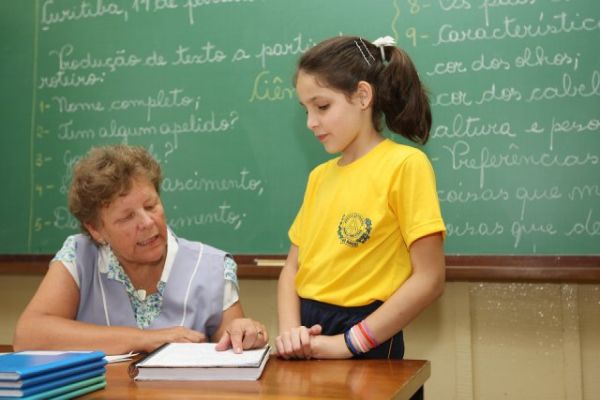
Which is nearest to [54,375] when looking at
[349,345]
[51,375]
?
[51,375]

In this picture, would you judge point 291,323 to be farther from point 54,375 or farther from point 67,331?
point 54,375

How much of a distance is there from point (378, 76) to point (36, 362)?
1052mm

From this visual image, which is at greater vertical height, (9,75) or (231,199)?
(9,75)

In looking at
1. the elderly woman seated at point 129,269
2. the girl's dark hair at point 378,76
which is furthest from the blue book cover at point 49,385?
the girl's dark hair at point 378,76

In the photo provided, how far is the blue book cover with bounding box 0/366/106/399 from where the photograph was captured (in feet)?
3.57

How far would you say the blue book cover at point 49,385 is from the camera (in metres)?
1.09

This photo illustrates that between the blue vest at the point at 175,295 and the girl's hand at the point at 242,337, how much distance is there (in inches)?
9.7

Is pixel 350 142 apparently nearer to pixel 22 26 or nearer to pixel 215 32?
pixel 215 32

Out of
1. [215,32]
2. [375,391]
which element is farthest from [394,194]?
[215,32]

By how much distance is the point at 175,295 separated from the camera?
5.85 feet

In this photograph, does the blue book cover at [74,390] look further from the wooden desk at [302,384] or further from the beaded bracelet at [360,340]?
the beaded bracelet at [360,340]

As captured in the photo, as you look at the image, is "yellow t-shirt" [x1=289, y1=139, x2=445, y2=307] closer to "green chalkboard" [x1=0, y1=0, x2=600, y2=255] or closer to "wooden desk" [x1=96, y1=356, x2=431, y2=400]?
"wooden desk" [x1=96, y1=356, x2=431, y2=400]

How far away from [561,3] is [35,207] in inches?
84.5

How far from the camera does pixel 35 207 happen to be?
2857 mm
